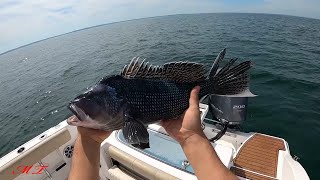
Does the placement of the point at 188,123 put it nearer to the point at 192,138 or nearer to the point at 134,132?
the point at 192,138

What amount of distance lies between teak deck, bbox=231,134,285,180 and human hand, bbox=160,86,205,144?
267 centimetres

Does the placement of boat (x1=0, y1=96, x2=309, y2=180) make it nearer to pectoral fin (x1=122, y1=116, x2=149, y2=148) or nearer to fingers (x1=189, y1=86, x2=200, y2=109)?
fingers (x1=189, y1=86, x2=200, y2=109)

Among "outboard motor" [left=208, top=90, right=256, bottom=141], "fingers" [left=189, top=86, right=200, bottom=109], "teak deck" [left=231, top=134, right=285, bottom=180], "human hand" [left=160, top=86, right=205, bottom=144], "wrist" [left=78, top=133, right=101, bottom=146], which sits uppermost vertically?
"fingers" [left=189, top=86, right=200, bottom=109]

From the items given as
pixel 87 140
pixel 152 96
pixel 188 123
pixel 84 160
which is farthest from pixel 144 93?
pixel 84 160

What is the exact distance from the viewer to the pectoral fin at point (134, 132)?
2.11m

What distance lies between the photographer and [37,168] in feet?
17.1

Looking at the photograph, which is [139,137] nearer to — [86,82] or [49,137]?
[49,137]

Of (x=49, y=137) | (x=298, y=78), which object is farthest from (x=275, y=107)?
(x=49, y=137)

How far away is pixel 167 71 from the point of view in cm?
254

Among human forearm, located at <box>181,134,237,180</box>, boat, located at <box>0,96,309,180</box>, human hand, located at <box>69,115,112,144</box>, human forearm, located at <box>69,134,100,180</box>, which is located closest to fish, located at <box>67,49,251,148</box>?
human hand, located at <box>69,115,112,144</box>

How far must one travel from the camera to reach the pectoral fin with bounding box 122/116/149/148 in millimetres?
2109

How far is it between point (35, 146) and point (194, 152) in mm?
4145

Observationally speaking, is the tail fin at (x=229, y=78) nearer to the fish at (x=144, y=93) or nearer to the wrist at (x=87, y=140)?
the fish at (x=144, y=93)

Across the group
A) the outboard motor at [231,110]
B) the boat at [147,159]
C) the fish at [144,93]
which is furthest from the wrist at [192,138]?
the outboard motor at [231,110]
